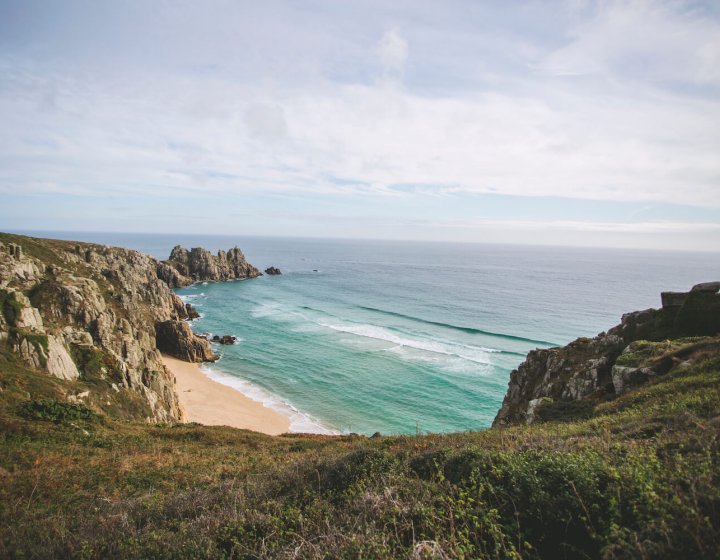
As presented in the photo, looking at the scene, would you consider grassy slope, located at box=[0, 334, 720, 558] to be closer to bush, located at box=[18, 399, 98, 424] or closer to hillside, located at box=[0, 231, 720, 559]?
hillside, located at box=[0, 231, 720, 559]

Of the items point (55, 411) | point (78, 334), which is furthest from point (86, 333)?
point (55, 411)

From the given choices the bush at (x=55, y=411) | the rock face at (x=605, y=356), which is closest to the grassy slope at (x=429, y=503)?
the bush at (x=55, y=411)

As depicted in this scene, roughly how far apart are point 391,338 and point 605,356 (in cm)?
4423

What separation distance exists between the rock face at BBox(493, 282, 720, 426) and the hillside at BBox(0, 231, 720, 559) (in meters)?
1.87

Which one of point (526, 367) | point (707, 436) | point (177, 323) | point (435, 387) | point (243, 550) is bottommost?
point (435, 387)

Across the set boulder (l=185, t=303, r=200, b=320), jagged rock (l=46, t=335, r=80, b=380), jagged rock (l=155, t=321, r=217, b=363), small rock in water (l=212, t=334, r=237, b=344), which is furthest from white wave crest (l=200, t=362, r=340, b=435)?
boulder (l=185, t=303, r=200, b=320)

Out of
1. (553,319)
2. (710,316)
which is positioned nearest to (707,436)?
(710,316)

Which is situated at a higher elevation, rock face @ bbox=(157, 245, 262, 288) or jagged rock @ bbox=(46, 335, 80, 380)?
rock face @ bbox=(157, 245, 262, 288)

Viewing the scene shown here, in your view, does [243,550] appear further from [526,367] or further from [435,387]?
[435,387]

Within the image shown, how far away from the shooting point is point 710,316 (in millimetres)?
22438

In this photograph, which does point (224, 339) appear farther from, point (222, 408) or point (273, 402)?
point (273, 402)

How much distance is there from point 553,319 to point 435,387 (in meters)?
45.2

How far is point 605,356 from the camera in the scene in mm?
23078

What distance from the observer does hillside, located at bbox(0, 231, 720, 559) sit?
6059 millimetres
